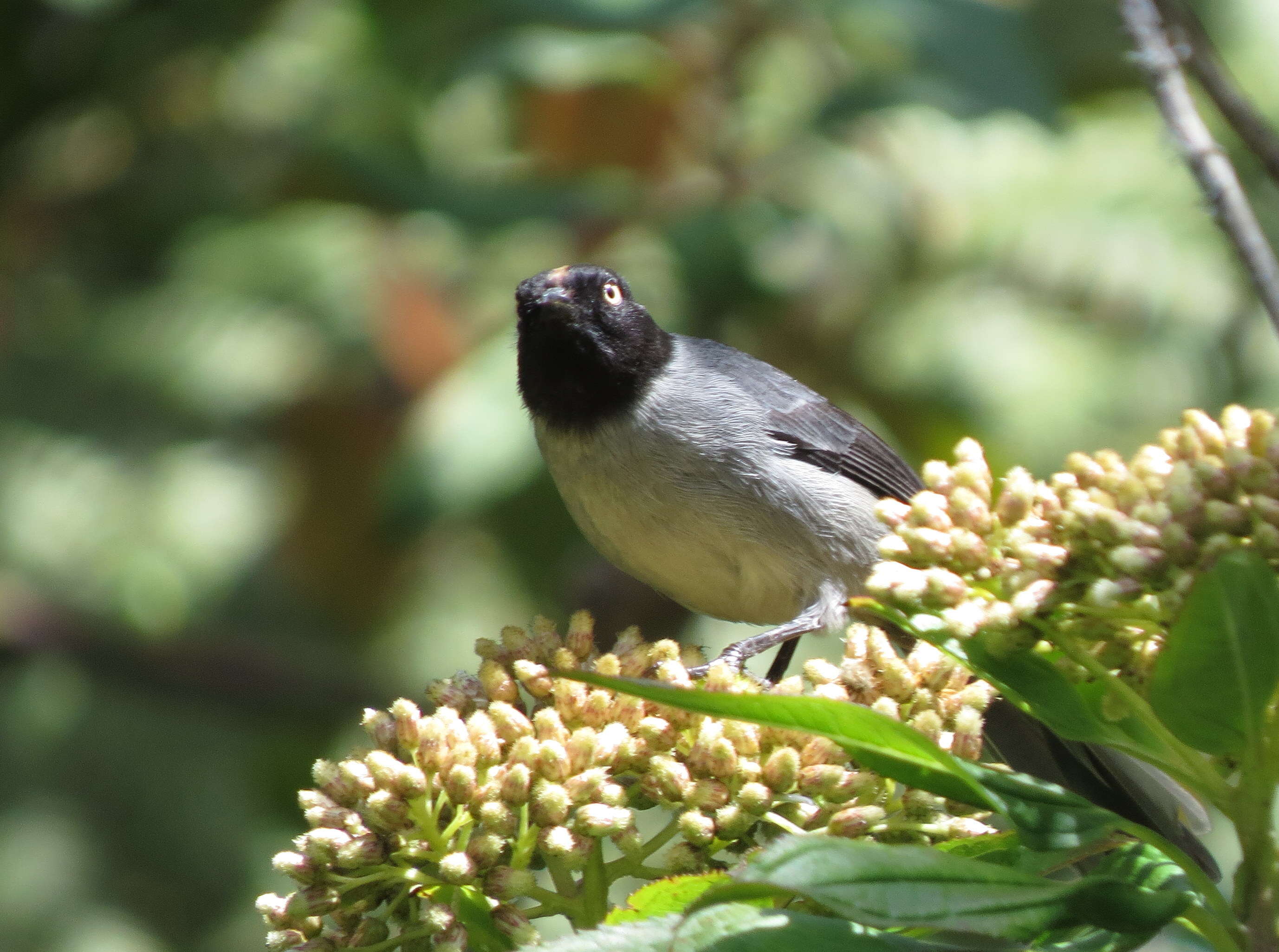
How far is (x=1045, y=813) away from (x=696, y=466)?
1.93 m

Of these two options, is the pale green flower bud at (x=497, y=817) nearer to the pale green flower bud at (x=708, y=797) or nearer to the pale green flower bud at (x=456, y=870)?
the pale green flower bud at (x=456, y=870)

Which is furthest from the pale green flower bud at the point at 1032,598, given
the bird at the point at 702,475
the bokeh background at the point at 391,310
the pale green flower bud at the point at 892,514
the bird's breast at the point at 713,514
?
the bokeh background at the point at 391,310

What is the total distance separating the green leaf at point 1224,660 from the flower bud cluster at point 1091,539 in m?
0.07

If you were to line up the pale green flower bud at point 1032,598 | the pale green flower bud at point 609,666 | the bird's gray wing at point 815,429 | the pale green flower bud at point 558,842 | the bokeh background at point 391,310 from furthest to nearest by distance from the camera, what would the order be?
the bokeh background at point 391,310 → the bird's gray wing at point 815,429 → the pale green flower bud at point 609,666 → the pale green flower bud at point 558,842 → the pale green flower bud at point 1032,598

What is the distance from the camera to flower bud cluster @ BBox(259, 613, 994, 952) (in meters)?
1.99

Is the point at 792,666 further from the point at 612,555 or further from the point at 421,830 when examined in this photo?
the point at 421,830

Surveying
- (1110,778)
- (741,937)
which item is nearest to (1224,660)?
(741,937)

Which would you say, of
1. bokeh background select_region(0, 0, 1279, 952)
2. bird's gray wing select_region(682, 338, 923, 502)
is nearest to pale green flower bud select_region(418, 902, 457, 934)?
bird's gray wing select_region(682, 338, 923, 502)

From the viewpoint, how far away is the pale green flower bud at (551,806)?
1.98 meters

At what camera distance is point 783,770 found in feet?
6.63

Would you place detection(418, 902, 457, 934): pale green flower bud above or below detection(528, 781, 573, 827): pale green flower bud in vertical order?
below

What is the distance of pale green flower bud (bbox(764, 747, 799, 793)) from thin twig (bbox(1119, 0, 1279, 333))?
892 mm

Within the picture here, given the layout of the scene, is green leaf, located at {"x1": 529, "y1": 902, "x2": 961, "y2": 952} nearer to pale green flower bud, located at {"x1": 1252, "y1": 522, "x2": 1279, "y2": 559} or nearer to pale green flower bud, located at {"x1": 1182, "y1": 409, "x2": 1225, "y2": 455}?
pale green flower bud, located at {"x1": 1252, "y1": 522, "x2": 1279, "y2": 559}

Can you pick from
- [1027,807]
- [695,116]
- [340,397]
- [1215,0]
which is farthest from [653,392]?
[1215,0]
